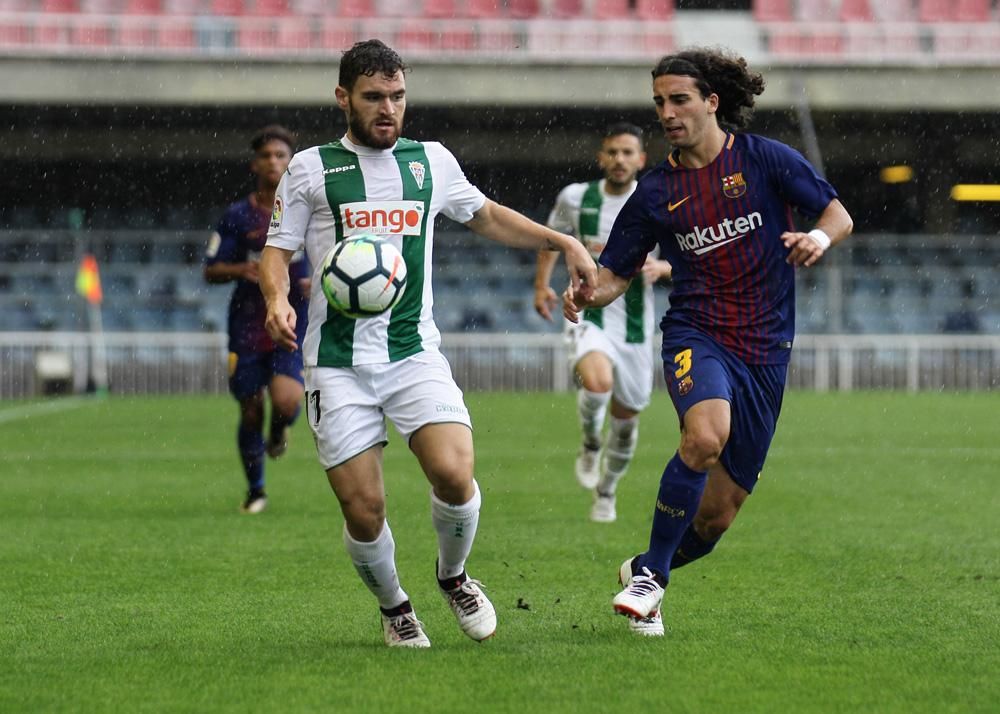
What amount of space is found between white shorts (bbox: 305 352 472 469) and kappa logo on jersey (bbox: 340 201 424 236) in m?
0.42

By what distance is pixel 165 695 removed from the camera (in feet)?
15.2

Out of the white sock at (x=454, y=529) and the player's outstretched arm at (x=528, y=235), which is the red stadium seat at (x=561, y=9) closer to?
the player's outstretched arm at (x=528, y=235)

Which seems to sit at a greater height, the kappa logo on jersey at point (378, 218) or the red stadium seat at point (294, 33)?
Result: the red stadium seat at point (294, 33)

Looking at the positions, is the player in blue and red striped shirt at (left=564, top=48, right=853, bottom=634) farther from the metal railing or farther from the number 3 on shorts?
the metal railing

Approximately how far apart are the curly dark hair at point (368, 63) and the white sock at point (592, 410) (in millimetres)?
4560

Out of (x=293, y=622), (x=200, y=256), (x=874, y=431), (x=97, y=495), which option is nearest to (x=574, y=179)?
(x=200, y=256)

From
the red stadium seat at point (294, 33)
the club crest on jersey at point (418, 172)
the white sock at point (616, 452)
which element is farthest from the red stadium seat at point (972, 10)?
the club crest on jersey at point (418, 172)

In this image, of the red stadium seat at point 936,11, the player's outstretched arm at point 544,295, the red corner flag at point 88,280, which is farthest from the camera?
the red stadium seat at point 936,11

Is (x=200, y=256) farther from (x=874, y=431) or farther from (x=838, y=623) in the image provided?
(x=838, y=623)

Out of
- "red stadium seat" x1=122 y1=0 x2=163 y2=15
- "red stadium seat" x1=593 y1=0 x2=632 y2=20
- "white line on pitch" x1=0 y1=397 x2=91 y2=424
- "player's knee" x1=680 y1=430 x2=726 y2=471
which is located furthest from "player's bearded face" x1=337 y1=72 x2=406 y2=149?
"red stadium seat" x1=122 y1=0 x2=163 y2=15

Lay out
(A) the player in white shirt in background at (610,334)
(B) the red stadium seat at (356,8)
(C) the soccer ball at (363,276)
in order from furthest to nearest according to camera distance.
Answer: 1. (B) the red stadium seat at (356,8)
2. (A) the player in white shirt in background at (610,334)
3. (C) the soccer ball at (363,276)

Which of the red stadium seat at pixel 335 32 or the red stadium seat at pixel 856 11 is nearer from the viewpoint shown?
the red stadium seat at pixel 335 32

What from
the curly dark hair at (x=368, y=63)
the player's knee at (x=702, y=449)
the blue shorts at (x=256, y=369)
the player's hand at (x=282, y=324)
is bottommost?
the player's knee at (x=702, y=449)

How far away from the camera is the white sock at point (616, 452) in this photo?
9.49 metres
